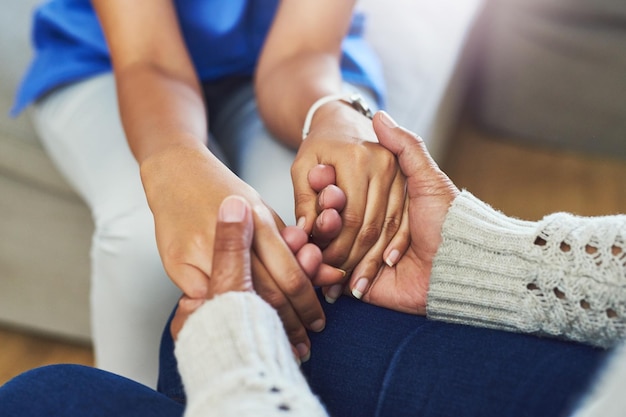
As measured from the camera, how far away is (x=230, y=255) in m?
0.51

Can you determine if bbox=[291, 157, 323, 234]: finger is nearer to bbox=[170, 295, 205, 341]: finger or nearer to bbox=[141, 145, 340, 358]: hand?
bbox=[141, 145, 340, 358]: hand

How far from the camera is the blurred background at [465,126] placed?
1023 mm

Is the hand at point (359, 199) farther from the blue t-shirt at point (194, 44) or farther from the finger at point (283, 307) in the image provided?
the blue t-shirt at point (194, 44)

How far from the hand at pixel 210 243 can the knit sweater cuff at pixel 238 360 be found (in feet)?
0.15

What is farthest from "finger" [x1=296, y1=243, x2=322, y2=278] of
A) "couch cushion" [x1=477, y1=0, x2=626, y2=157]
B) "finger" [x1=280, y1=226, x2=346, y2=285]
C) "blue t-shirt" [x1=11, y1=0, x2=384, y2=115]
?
"couch cushion" [x1=477, y1=0, x2=626, y2=157]

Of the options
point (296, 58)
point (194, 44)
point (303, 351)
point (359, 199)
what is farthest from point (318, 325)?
point (194, 44)

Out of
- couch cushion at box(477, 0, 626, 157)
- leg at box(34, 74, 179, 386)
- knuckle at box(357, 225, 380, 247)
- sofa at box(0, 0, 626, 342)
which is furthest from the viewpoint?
couch cushion at box(477, 0, 626, 157)

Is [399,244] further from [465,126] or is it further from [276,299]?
[465,126]

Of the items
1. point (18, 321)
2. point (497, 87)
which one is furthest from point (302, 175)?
point (497, 87)

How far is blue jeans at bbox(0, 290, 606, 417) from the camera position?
48cm

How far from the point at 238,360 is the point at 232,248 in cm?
11

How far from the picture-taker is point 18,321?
1.14 metres

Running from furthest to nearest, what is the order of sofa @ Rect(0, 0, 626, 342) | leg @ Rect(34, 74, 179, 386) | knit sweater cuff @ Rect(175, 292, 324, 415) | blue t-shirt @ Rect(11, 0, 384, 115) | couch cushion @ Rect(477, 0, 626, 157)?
couch cushion @ Rect(477, 0, 626, 157)
sofa @ Rect(0, 0, 626, 342)
blue t-shirt @ Rect(11, 0, 384, 115)
leg @ Rect(34, 74, 179, 386)
knit sweater cuff @ Rect(175, 292, 324, 415)

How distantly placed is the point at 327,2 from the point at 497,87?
91cm
